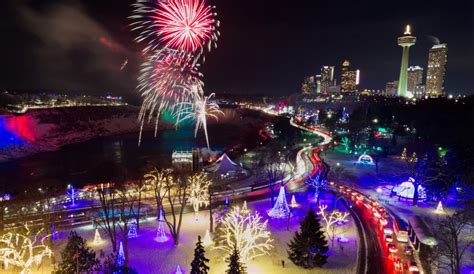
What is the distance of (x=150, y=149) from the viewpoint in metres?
63.2

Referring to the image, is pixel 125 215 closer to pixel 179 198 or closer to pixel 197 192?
pixel 179 198

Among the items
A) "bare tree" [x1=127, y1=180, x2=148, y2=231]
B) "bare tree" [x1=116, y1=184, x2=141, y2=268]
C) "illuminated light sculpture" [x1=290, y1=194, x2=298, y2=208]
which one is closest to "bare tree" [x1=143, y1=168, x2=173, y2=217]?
"bare tree" [x1=127, y1=180, x2=148, y2=231]

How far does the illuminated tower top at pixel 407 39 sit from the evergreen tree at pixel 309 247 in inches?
5526

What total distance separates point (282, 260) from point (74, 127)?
81.1m

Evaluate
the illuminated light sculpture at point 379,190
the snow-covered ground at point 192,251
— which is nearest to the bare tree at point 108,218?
the snow-covered ground at point 192,251

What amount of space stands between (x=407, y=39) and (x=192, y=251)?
469ft

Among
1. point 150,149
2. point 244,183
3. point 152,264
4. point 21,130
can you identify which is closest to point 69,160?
point 150,149

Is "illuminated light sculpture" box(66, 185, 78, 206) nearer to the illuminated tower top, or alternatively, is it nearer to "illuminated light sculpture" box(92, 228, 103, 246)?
"illuminated light sculpture" box(92, 228, 103, 246)

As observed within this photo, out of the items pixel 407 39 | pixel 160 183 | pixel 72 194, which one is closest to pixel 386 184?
pixel 160 183

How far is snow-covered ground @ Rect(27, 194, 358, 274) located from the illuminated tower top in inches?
5298

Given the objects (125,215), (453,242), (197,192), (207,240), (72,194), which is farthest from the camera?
(72,194)

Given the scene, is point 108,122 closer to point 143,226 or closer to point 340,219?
point 143,226

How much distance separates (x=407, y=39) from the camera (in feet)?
443

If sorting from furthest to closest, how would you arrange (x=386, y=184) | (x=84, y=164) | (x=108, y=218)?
(x=84, y=164) < (x=386, y=184) < (x=108, y=218)
